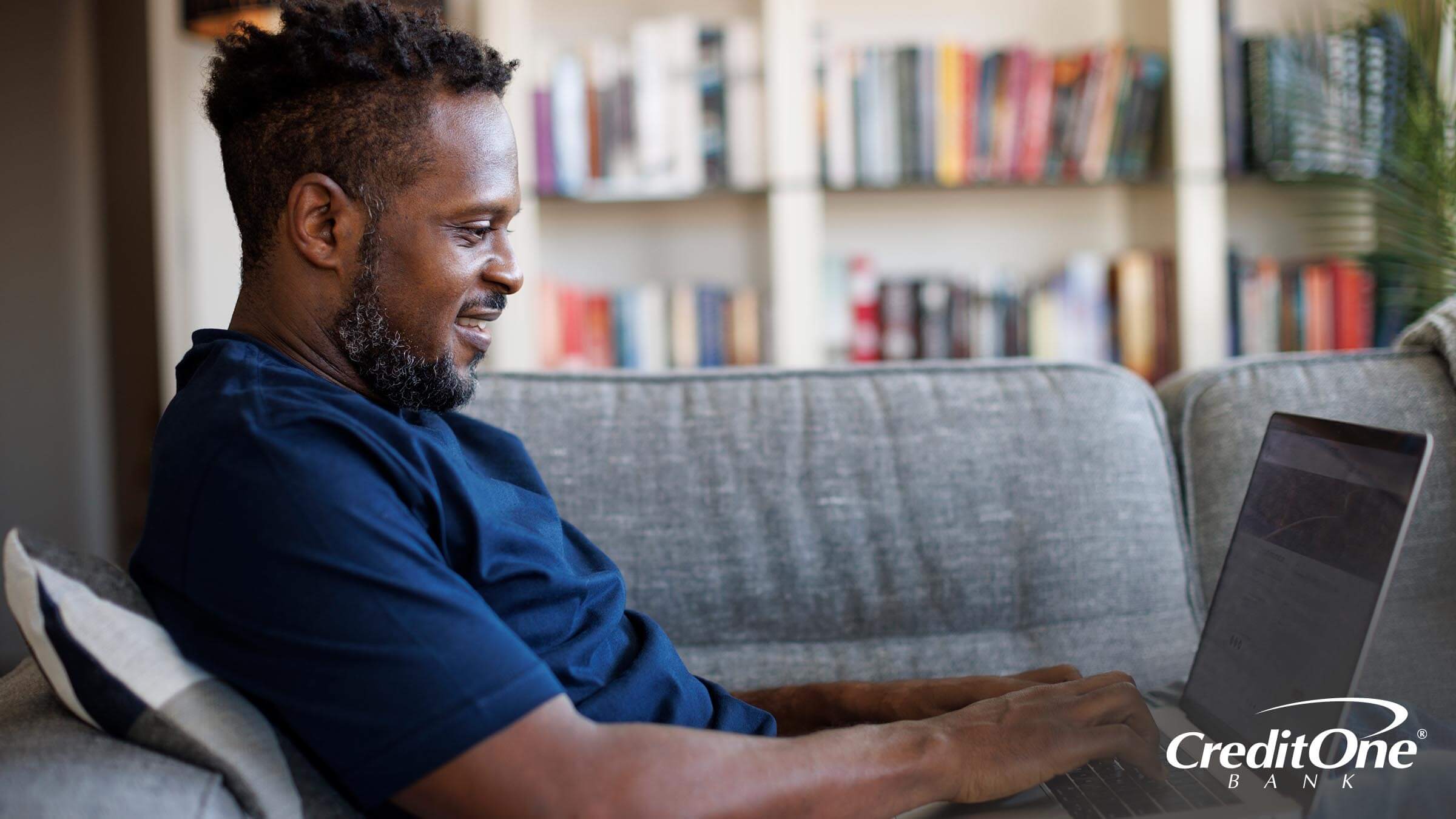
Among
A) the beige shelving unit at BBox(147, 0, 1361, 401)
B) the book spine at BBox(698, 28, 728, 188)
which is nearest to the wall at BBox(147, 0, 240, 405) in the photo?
the beige shelving unit at BBox(147, 0, 1361, 401)

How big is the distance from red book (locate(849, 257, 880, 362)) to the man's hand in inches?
66.2

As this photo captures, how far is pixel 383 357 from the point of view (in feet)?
3.08

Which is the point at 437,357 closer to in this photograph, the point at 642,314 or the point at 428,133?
the point at 428,133

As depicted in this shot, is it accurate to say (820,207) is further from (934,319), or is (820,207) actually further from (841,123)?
(934,319)

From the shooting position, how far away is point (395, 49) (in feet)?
3.04

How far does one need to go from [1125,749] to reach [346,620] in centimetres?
62

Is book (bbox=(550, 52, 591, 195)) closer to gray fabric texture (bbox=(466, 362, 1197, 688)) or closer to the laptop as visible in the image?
gray fabric texture (bbox=(466, 362, 1197, 688))

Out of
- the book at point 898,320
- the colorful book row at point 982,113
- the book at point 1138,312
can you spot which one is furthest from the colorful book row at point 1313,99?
the book at point 898,320

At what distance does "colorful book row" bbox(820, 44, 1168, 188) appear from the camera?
2469mm

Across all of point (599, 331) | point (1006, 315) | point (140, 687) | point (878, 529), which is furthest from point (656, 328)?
point (140, 687)

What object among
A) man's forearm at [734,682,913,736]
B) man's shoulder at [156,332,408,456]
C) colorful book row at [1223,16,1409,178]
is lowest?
man's forearm at [734,682,913,736]

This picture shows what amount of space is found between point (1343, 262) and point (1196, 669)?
1864mm

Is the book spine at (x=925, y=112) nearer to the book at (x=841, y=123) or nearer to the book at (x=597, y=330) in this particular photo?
the book at (x=841, y=123)

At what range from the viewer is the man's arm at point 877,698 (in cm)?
112
